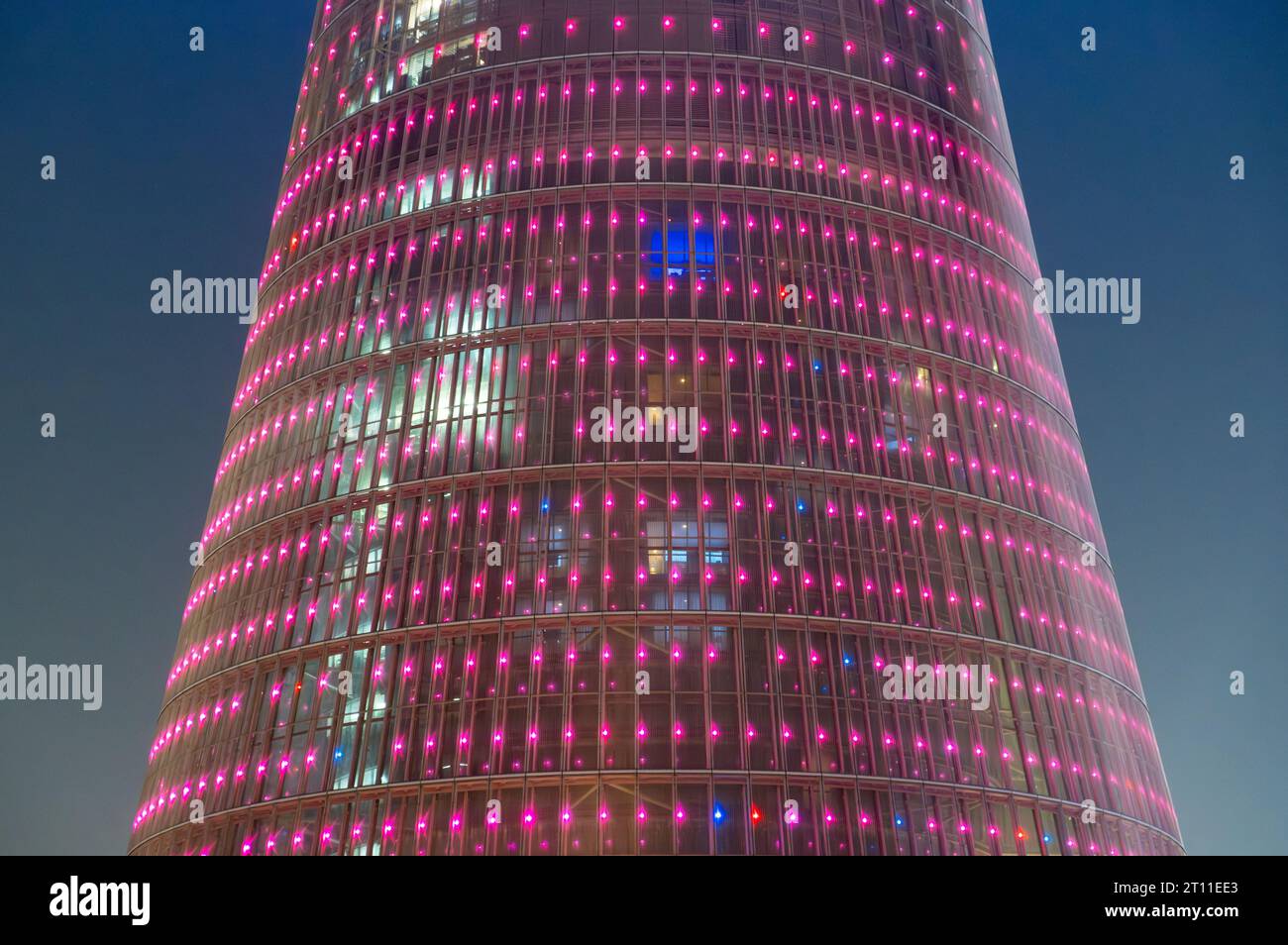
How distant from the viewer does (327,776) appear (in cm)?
3738

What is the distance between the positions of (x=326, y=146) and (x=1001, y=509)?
93.7 feet

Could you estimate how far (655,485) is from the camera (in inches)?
1535

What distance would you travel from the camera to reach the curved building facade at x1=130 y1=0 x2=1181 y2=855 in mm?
35969

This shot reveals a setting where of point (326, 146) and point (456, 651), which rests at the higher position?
point (326, 146)

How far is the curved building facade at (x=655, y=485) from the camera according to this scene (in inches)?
1416
